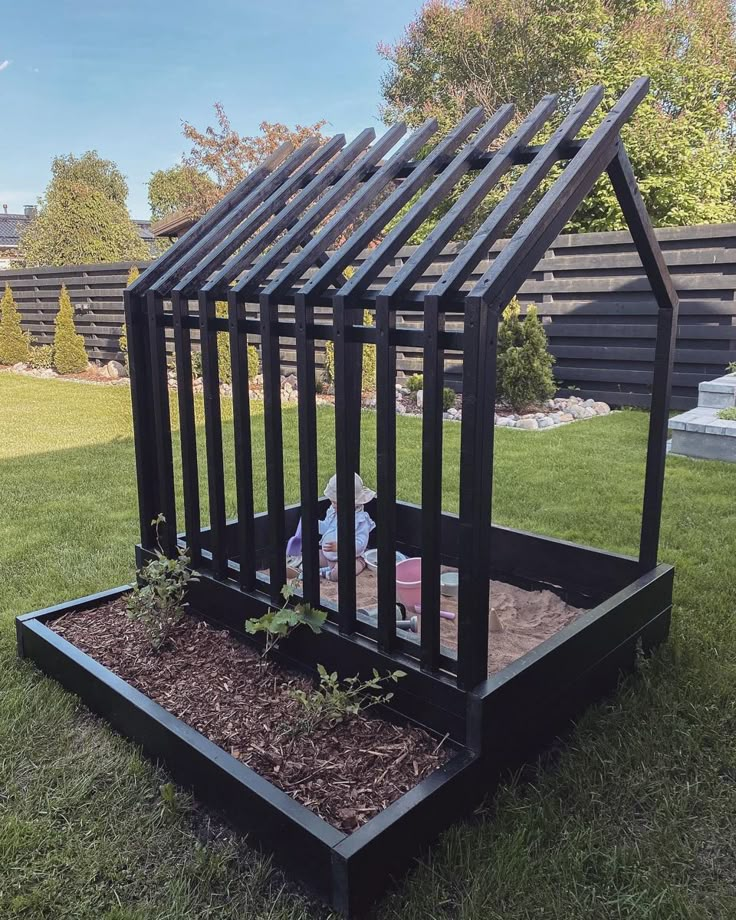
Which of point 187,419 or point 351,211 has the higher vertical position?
point 351,211

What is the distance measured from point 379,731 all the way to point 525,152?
1655 mm

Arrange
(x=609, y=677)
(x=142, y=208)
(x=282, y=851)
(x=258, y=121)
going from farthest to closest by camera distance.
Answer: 1. (x=142, y=208)
2. (x=258, y=121)
3. (x=609, y=677)
4. (x=282, y=851)

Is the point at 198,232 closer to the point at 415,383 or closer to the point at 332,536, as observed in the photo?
the point at 332,536

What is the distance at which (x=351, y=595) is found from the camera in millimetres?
2107

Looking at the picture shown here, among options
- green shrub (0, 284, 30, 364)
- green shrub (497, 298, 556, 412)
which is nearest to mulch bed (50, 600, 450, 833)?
green shrub (497, 298, 556, 412)

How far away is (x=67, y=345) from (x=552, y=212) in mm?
11271

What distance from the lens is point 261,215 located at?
8.12 feet

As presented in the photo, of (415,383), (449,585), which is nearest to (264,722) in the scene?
(449,585)

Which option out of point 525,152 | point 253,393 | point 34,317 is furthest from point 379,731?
point 34,317

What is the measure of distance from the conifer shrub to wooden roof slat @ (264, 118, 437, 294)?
1050 centimetres

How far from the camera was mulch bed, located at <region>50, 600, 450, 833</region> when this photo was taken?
5.72ft

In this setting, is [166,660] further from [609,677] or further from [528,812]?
[609,677]

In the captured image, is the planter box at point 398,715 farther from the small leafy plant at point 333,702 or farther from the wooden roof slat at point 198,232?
the wooden roof slat at point 198,232

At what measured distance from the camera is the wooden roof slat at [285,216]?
2.33 m
